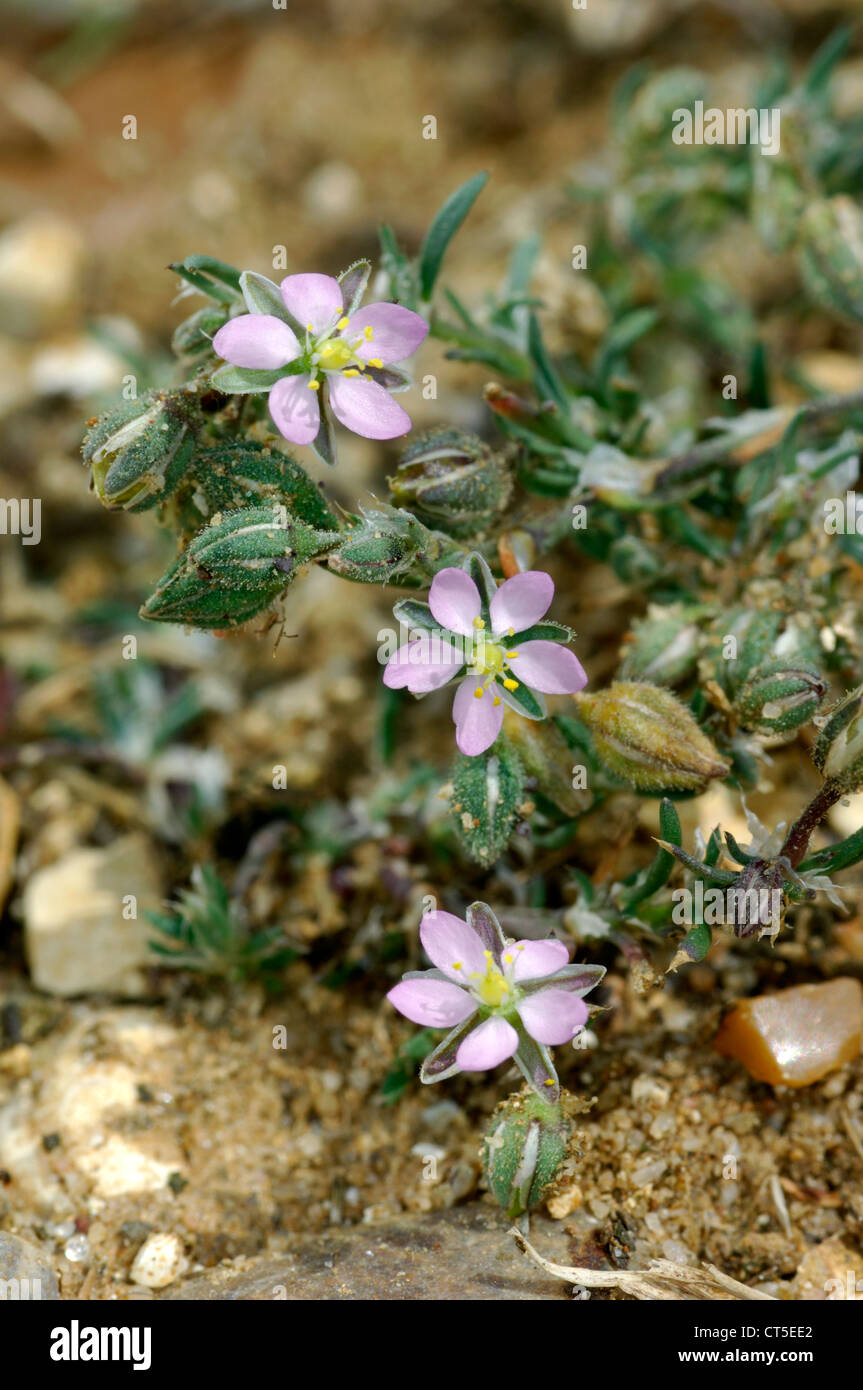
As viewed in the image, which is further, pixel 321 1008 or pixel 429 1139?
pixel 321 1008

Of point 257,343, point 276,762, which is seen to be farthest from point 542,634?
point 276,762

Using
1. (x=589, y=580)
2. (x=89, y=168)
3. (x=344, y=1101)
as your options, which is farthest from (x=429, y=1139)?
(x=89, y=168)

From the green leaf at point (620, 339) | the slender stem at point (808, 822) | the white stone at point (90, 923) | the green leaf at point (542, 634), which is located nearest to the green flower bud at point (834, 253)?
the green leaf at point (620, 339)

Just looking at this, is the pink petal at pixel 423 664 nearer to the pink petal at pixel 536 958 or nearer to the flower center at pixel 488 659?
the flower center at pixel 488 659

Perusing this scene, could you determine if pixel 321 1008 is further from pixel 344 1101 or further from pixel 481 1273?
pixel 481 1273

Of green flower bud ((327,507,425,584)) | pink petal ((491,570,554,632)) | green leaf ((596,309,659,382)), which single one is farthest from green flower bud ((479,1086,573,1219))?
green leaf ((596,309,659,382))

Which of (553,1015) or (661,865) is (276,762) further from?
(553,1015)
